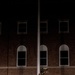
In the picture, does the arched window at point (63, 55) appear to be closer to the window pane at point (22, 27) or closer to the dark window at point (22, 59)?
the dark window at point (22, 59)

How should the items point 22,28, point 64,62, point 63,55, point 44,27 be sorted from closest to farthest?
point 64,62 < point 63,55 < point 44,27 < point 22,28

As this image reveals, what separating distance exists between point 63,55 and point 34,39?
373 centimetres

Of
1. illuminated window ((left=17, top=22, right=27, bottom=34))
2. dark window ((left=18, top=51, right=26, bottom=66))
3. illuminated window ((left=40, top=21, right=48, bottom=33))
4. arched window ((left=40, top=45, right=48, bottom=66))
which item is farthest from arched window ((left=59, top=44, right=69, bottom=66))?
illuminated window ((left=17, top=22, right=27, bottom=34))

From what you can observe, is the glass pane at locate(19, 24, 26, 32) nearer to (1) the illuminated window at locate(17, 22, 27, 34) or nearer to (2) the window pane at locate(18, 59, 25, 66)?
(1) the illuminated window at locate(17, 22, 27, 34)

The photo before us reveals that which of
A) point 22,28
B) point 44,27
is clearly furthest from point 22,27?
point 44,27

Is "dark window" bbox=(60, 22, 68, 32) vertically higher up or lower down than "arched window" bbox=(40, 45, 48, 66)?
higher up

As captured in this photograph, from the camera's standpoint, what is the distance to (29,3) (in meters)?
36.8

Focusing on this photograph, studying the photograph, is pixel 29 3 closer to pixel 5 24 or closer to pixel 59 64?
pixel 5 24

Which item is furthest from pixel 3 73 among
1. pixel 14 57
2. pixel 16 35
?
pixel 16 35

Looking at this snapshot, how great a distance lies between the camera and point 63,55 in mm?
36062

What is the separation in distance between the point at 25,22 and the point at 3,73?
6.30 metres

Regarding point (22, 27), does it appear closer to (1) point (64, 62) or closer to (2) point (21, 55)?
(2) point (21, 55)

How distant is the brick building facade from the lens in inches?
1415

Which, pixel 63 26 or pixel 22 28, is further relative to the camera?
pixel 22 28
